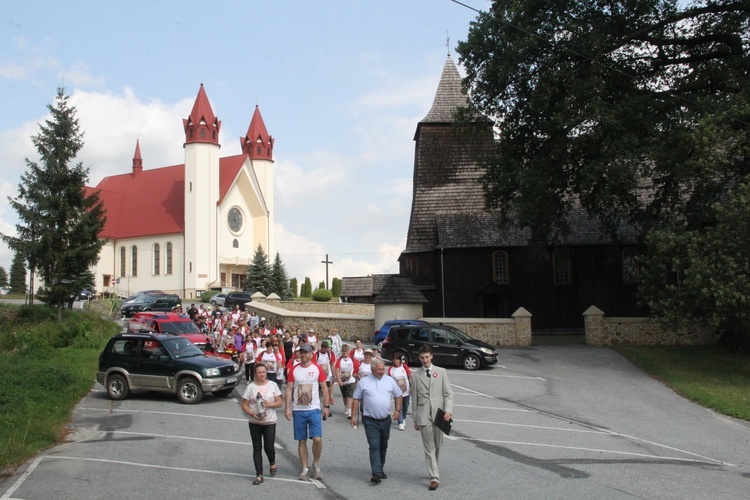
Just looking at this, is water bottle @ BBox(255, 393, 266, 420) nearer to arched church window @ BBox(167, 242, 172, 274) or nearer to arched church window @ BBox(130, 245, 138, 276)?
arched church window @ BBox(167, 242, 172, 274)

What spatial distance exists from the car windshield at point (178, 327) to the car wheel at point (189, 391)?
10453 mm

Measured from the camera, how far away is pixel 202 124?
2667 inches

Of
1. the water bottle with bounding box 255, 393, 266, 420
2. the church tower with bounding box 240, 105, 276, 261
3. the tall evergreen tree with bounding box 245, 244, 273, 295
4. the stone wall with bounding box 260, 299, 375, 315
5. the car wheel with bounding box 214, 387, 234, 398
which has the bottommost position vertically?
the car wheel with bounding box 214, 387, 234, 398

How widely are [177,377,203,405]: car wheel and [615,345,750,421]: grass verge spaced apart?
1241 centimetres

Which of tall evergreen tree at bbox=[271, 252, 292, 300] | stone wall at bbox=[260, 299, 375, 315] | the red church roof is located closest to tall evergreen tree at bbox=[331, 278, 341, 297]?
tall evergreen tree at bbox=[271, 252, 292, 300]

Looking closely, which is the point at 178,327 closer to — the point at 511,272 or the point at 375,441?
the point at 511,272

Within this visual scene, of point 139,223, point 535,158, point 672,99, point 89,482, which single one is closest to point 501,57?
point 535,158

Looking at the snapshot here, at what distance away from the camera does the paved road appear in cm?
833

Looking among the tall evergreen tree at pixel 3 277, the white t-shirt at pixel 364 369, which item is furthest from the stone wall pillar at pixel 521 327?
the tall evergreen tree at pixel 3 277

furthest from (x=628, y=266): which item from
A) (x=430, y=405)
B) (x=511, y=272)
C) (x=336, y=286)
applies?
(x=336, y=286)

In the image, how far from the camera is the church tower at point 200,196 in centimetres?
6562

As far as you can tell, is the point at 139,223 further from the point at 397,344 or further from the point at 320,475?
the point at 320,475

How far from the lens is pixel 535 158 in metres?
25.5

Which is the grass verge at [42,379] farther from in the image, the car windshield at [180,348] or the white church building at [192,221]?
the white church building at [192,221]
